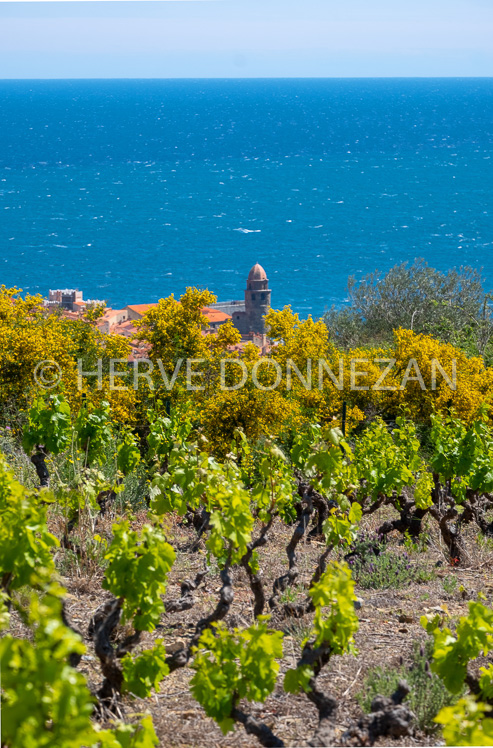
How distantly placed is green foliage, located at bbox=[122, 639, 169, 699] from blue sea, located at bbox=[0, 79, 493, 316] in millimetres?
65256

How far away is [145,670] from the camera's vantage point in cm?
385

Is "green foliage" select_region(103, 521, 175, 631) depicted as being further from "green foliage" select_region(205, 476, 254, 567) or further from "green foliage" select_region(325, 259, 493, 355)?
"green foliage" select_region(325, 259, 493, 355)

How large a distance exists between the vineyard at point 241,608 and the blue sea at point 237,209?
61716 millimetres

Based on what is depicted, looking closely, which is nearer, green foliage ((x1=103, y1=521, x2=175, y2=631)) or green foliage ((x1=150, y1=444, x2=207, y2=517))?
green foliage ((x1=103, y1=521, x2=175, y2=631))

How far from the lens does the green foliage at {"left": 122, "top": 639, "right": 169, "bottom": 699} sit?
3.84 meters

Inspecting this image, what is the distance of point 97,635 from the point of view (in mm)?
4059

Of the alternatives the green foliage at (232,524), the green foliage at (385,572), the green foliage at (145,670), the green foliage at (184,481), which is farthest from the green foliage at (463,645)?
the green foliage at (385,572)

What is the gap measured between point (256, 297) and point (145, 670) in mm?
65664

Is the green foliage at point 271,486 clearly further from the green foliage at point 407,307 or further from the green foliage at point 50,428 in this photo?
the green foliage at point 407,307

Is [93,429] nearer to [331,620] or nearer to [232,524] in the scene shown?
[232,524]

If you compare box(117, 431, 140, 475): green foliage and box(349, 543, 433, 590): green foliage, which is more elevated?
box(117, 431, 140, 475): green foliage

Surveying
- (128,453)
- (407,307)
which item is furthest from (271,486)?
(407,307)

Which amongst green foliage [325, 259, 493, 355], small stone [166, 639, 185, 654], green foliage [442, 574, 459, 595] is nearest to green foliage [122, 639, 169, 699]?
small stone [166, 639, 185, 654]

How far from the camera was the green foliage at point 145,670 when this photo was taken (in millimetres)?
3836
